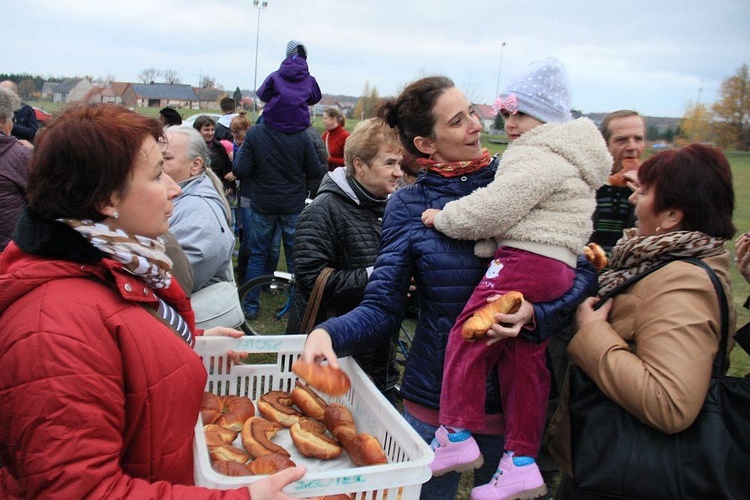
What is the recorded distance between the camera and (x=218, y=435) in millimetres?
1750

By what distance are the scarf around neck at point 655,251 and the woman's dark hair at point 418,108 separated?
793mm

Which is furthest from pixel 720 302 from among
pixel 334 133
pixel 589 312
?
pixel 334 133

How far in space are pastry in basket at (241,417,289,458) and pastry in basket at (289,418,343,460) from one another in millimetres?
52

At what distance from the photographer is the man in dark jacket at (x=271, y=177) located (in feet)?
20.2

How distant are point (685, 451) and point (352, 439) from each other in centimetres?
100

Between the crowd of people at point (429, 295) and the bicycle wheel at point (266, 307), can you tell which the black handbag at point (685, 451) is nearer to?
the crowd of people at point (429, 295)

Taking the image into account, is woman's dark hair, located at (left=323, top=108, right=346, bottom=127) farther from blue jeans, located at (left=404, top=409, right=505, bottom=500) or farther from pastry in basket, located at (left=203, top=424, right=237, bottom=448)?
pastry in basket, located at (left=203, top=424, right=237, bottom=448)

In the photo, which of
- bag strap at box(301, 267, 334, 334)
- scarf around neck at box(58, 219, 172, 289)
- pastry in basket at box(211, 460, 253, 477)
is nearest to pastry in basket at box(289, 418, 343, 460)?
pastry in basket at box(211, 460, 253, 477)

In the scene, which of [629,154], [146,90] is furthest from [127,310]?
[146,90]

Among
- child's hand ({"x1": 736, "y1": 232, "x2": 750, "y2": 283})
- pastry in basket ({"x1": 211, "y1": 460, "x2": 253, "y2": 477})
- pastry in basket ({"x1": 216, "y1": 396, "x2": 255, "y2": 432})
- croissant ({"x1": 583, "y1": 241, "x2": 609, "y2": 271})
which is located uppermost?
child's hand ({"x1": 736, "y1": 232, "x2": 750, "y2": 283})

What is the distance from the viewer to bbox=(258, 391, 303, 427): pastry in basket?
192cm

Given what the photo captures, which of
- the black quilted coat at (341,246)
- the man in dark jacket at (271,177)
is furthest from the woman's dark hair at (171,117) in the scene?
the black quilted coat at (341,246)

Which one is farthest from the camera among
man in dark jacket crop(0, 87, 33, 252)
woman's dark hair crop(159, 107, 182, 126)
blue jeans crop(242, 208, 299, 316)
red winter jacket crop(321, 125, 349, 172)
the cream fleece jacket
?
red winter jacket crop(321, 125, 349, 172)

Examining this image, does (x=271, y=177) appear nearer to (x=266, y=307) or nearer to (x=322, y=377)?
(x=266, y=307)
